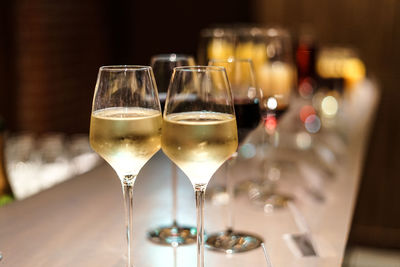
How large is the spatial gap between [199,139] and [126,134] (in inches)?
4.3

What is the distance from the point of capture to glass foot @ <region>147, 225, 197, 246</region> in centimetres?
104

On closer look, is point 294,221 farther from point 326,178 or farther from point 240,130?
point 326,178

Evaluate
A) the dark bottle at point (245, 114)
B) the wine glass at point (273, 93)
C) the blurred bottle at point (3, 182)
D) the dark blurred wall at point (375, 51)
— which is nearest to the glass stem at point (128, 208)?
the dark bottle at point (245, 114)

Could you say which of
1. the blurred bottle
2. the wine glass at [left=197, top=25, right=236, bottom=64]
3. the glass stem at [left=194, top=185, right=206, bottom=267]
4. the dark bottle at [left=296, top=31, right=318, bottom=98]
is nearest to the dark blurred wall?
the dark bottle at [left=296, top=31, right=318, bottom=98]

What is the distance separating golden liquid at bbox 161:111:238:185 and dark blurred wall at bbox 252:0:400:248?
3657mm

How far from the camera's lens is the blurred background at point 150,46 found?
3.69m

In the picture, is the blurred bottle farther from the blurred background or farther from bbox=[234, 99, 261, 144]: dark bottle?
the blurred background

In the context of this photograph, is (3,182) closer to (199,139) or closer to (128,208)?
(128,208)

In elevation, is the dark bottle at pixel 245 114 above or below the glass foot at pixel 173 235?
above

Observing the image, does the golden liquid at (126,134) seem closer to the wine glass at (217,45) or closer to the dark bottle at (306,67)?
the wine glass at (217,45)

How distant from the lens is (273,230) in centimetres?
114

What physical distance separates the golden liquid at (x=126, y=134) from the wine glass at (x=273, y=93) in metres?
0.50

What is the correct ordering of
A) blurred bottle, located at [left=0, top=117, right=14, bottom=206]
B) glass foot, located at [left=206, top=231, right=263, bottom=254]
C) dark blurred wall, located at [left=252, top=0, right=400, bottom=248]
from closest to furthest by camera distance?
1. glass foot, located at [left=206, top=231, right=263, bottom=254]
2. blurred bottle, located at [left=0, top=117, right=14, bottom=206]
3. dark blurred wall, located at [left=252, top=0, right=400, bottom=248]

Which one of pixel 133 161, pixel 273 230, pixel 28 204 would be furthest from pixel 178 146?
pixel 28 204
